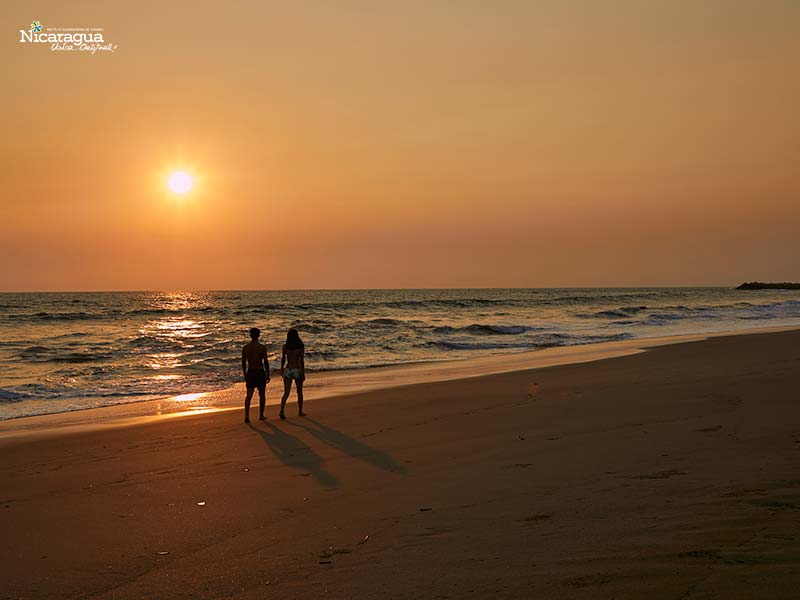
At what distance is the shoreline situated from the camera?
12555 mm

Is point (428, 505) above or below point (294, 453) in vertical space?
above

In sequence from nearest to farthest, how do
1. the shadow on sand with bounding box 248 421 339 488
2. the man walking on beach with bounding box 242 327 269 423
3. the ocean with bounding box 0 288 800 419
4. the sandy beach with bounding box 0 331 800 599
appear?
1. the sandy beach with bounding box 0 331 800 599
2. the shadow on sand with bounding box 248 421 339 488
3. the man walking on beach with bounding box 242 327 269 423
4. the ocean with bounding box 0 288 800 419

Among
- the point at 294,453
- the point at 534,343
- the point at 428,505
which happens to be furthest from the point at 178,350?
the point at 428,505

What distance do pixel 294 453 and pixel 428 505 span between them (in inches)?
132

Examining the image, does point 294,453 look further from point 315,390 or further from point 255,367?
point 315,390

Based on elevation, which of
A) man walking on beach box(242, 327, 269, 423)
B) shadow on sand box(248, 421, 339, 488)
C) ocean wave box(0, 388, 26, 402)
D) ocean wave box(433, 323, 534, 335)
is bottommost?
ocean wave box(433, 323, 534, 335)

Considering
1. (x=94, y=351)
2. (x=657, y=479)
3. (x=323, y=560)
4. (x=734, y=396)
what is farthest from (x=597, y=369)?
(x=94, y=351)

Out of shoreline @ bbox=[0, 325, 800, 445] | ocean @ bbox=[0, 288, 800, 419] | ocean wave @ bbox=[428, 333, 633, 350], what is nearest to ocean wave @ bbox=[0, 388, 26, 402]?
ocean @ bbox=[0, 288, 800, 419]

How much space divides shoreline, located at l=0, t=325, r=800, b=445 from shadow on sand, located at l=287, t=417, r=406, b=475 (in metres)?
3.05

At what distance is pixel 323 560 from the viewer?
4902 mm

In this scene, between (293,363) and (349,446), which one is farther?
(293,363)

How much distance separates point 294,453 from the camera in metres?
9.03

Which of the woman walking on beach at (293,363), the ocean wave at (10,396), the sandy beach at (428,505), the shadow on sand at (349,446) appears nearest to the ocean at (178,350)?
the ocean wave at (10,396)

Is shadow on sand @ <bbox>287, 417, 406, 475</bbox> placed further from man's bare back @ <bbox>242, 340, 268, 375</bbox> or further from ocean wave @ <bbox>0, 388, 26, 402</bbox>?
ocean wave @ <bbox>0, 388, 26, 402</bbox>
